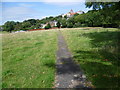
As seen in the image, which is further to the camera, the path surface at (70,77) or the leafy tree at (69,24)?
the leafy tree at (69,24)

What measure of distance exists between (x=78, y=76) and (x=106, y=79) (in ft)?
3.51

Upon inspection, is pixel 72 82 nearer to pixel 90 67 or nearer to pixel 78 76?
pixel 78 76

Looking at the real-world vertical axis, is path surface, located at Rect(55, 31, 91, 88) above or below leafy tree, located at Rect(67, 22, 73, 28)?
below

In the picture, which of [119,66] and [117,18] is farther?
[117,18]

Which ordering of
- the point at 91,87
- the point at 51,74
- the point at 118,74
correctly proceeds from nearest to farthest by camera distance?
the point at 91,87
the point at 118,74
the point at 51,74

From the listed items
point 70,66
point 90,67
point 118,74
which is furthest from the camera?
point 70,66

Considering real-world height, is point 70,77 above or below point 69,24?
below

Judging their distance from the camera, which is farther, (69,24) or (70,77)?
(69,24)

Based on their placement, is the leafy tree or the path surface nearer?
the path surface

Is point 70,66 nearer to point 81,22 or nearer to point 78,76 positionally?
point 78,76

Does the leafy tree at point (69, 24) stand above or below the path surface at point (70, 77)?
above

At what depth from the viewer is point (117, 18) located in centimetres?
1354

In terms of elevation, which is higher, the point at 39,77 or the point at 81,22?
the point at 81,22

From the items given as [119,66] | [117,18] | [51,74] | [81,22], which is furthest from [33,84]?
[81,22]
